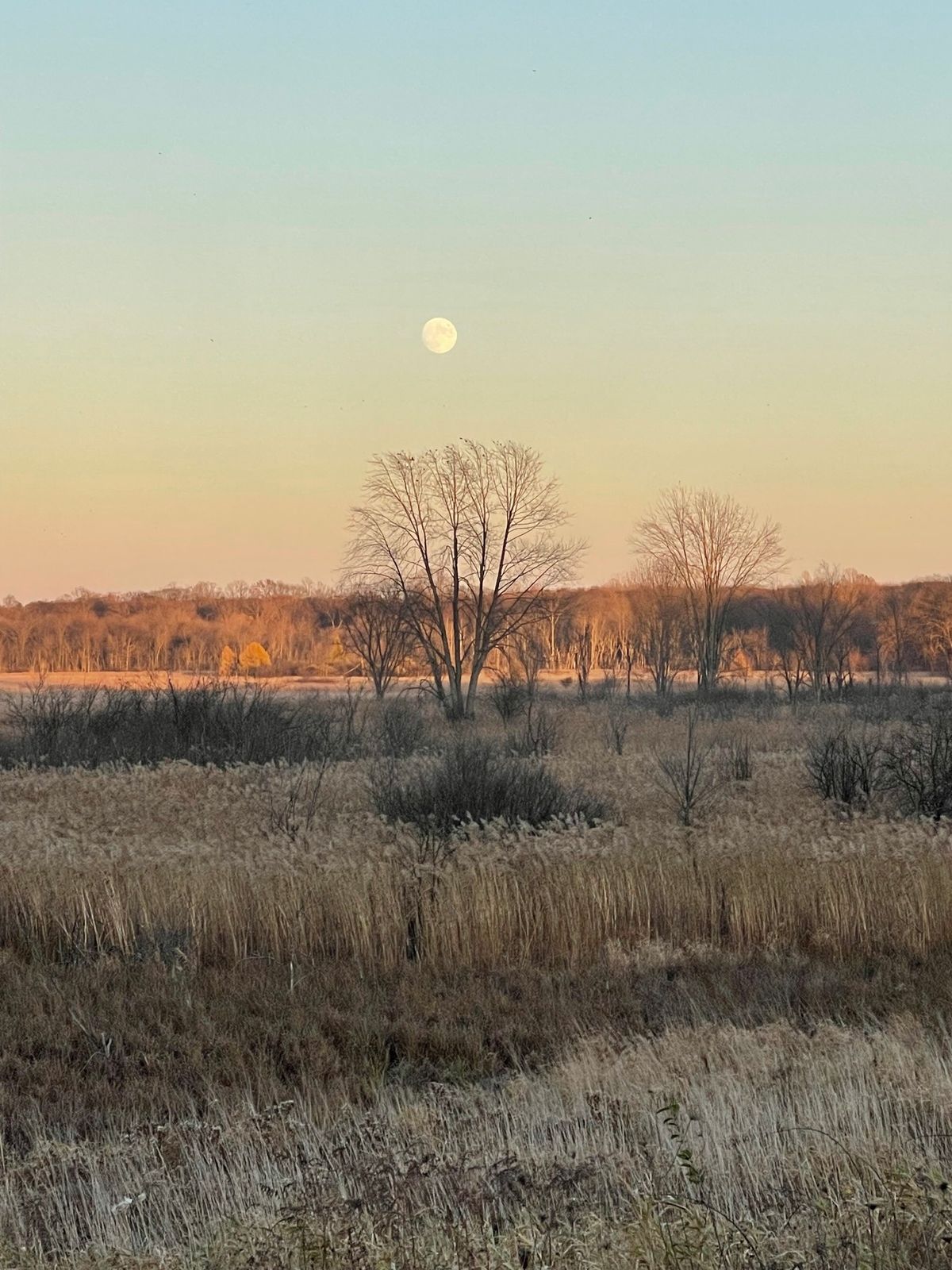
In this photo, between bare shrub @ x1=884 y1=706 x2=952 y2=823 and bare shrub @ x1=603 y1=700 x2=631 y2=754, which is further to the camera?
bare shrub @ x1=603 y1=700 x2=631 y2=754

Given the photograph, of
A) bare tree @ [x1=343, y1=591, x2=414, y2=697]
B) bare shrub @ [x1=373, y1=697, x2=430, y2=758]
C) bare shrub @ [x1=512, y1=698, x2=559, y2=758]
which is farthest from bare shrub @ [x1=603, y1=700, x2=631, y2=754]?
bare tree @ [x1=343, y1=591, x2=414, y2=697]

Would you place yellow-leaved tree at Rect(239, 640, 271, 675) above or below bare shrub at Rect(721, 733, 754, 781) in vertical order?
above

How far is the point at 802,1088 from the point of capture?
6012 millimetres

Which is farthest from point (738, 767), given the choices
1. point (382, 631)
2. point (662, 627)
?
point (662, 627)

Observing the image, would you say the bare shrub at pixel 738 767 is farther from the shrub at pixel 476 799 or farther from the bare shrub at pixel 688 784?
the shrub at pixel 476 799

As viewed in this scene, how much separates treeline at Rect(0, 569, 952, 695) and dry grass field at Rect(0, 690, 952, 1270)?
40916 millimetres

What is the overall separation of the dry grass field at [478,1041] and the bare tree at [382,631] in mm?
30164

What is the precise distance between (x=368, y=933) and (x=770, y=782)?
35.0 ft

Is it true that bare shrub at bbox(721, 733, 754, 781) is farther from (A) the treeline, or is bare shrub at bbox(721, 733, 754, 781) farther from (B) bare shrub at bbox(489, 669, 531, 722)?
(A) the treeline

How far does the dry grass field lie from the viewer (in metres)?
3.98

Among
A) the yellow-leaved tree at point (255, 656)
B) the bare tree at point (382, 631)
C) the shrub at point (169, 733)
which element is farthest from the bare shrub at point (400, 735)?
the yellow-leaved tree at point (255, 656)

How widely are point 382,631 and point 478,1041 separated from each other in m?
41.9

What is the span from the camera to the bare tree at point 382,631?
45875mm

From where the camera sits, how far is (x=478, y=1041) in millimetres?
7867
